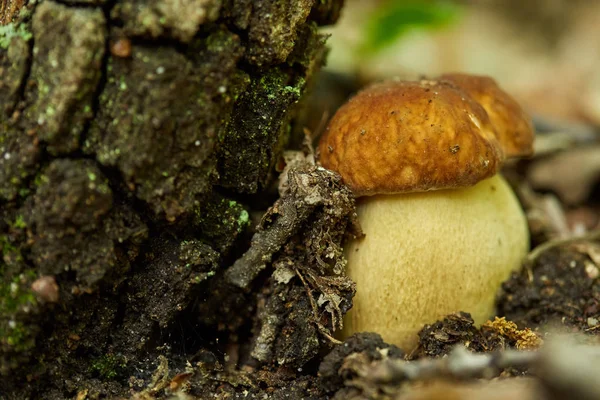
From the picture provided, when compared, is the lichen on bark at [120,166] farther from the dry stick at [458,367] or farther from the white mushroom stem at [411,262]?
the dry stick at [458,367]

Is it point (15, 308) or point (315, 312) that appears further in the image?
point (315, 312)

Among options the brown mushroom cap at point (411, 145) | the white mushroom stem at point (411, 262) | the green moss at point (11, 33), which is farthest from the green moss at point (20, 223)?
the white mushroom stem at point (411, 262)

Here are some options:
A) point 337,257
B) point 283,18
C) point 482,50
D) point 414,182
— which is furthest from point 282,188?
point 482,50

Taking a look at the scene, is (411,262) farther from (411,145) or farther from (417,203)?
(411,145)

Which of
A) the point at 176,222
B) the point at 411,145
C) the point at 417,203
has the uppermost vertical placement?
the point at 411,145

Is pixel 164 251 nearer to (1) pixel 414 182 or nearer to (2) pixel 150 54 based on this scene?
(2) pixel 150 54

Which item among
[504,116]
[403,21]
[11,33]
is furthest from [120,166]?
[403,21]

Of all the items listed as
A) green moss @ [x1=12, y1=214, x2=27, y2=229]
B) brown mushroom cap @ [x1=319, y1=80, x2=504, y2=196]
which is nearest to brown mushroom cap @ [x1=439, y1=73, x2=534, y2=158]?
brown mushroom cap @ [x1=319, y1=80, x2=504, y2=196]
